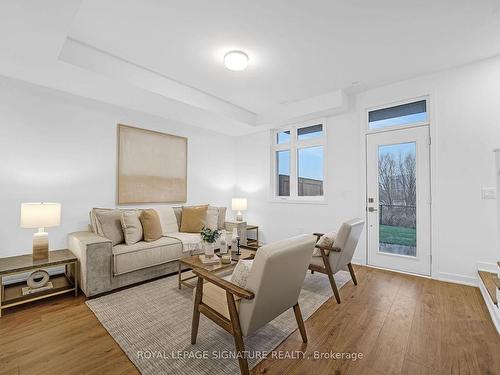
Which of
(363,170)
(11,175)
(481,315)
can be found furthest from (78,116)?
(481,315)

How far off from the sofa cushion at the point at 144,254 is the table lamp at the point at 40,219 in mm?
693

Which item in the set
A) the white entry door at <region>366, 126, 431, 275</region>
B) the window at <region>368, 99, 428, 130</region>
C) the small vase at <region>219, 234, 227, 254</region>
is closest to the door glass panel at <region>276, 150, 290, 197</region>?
the white entry door at <region>366, 126, 431, 275</region>

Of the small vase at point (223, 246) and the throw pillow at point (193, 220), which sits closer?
the small vase at point (223, 246)

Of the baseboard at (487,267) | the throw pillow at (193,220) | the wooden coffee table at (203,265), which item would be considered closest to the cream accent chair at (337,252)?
the wooden coffee table at (203,265)

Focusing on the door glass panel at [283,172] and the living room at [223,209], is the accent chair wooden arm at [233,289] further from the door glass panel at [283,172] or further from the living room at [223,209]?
the door glass panel at [283,172]

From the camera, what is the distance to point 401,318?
221 cm

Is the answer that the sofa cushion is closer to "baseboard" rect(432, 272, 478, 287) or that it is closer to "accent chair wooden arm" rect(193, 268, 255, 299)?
"accent chair wooden arm" rect(193, 268, 255, 299)

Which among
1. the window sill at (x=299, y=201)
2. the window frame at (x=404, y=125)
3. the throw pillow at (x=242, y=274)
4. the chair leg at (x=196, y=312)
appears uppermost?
the window frame at (x=404, y=125)

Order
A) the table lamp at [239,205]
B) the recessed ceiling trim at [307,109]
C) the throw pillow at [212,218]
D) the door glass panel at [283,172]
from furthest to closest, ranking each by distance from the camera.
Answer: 1. the table lamp at [239,205]
2. the door glass panel at [283,172]
3. the throw pillow at [212,218]
4. the recessed ceiling trim at [307,109]

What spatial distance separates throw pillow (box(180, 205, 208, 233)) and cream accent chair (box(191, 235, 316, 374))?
2.18 metres

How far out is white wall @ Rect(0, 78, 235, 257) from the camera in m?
2.79

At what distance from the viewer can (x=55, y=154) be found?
3092 mm

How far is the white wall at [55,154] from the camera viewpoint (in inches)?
110

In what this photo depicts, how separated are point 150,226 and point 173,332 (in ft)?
5.36
